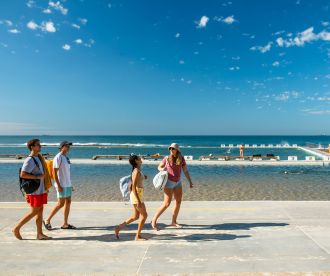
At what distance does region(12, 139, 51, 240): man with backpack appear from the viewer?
5.71m

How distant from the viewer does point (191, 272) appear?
4.25 metres

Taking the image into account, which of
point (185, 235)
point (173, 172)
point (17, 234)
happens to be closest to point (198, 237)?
point (185, 235)

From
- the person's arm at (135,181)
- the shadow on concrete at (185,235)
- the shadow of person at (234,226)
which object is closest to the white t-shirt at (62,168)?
the shadow on concrete at (185,235)

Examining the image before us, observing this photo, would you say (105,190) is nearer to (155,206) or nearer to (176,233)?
(155,206)

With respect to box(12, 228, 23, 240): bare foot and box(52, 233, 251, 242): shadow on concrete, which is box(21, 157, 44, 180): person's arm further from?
box(52, 233, 251, 242): shadow on concrete

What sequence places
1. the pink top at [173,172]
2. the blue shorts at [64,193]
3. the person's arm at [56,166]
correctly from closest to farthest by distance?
the person's arm at [56,166] → the blue shorts at [64,193] → the pink top at [173,172]

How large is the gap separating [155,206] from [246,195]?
488 cm

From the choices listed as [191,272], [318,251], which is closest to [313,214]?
Answer: [318,251]

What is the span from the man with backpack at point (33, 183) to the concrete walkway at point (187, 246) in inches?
12.7

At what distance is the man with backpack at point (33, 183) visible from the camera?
571cm

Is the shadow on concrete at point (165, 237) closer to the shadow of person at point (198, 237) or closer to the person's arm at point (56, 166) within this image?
the shadow of person at point (198, 237)

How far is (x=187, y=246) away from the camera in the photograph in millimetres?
5344

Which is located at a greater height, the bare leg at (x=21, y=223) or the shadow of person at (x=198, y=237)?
the bare leg at (x=21, y=223)

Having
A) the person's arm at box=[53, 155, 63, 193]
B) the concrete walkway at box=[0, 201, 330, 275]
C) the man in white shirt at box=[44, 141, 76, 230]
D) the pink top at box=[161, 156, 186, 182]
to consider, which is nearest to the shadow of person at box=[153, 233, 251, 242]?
the concrete walkway at box=[0, 201, 330, 275]
